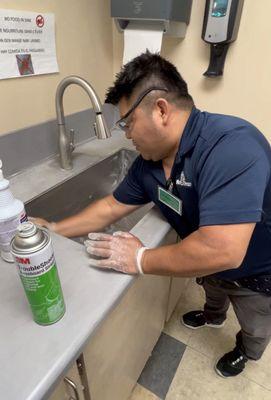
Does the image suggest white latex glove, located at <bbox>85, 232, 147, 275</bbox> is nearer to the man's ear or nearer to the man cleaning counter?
the man cleaning counter

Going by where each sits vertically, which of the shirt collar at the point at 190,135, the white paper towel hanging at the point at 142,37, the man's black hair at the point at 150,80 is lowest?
the shirt collar at the point at 190,135

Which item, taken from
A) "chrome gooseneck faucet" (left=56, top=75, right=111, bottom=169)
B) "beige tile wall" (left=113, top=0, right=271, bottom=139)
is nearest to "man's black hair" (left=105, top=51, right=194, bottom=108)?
"chrome gooseneck faucet" (left=56, top=75, right=111, bottom=169)

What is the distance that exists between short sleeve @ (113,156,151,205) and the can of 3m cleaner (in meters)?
0.52

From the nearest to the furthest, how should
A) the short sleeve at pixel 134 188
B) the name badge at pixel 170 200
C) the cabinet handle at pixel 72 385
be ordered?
the cabinet handle at pixel 72 385 < the name badge at pixel 170 200 < the short sleeve at pixel 134 188

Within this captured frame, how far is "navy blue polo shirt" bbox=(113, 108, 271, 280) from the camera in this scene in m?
0.60

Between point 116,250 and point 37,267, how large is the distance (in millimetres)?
254

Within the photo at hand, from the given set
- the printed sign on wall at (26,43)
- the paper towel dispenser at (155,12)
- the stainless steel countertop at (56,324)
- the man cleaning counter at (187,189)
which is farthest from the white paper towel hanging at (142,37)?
the stainless steel countertop at (56,324)

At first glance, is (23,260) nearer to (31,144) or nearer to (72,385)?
(72,385)

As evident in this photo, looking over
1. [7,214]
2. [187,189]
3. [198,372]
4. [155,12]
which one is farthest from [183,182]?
[198,372]

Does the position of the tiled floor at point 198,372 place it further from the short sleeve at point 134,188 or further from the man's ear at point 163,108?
the man's ear at point 163,108

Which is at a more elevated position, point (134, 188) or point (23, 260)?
point (23, 260)

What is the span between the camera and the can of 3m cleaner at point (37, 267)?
417 millimetres

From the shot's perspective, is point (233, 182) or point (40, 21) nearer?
point (233, 182)

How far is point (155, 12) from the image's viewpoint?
1.02m
